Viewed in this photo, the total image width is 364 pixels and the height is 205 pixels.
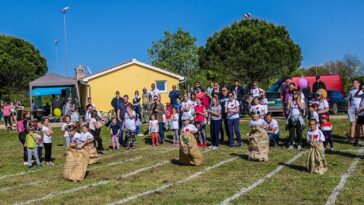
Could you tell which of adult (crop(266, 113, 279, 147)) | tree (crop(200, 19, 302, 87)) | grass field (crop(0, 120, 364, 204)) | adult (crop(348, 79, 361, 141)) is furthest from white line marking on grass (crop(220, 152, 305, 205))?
tree (crop(200, 19, 302, 87))

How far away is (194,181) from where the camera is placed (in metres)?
11.0

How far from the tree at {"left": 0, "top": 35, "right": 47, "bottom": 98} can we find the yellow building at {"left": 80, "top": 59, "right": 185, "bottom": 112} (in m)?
22.2

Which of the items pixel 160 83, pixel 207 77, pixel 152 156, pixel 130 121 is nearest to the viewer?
pixel 152 156

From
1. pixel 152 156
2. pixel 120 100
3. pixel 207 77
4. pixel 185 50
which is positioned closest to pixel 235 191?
pixel 152 156

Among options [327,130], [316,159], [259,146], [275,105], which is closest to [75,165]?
[259,146]

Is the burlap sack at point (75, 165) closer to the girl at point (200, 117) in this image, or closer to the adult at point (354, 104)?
the girl at point (200, 117)

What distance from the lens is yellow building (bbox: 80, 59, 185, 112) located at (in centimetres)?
3500

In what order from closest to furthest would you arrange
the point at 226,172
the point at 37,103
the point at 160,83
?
1. the point at 226,172
2. the point at 37,103
3. the point at 160,83

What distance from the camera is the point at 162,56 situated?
53.1 m

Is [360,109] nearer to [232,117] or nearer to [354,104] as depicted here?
[354,104]

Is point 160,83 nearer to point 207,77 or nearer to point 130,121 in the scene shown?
point 207,77

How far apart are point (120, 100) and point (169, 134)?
8.33 feet

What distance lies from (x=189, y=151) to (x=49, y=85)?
18.1 meters

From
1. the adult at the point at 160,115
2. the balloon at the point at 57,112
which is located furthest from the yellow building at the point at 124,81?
the adult at the point at 160,115
